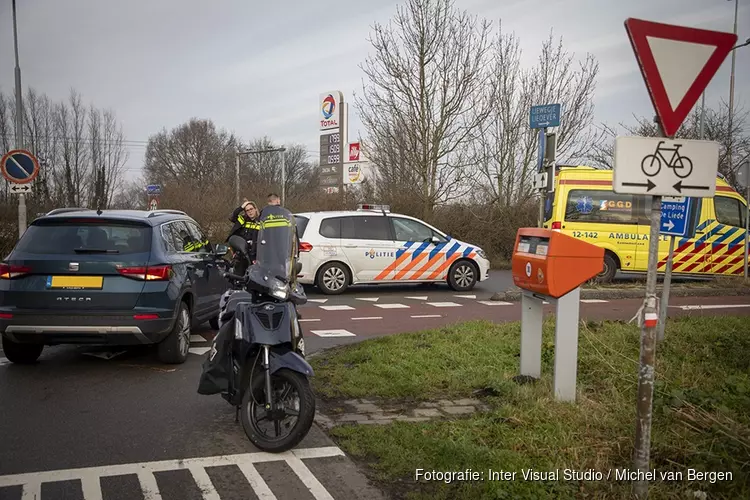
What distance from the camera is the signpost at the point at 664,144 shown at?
3.39 m

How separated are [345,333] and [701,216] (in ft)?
34.2

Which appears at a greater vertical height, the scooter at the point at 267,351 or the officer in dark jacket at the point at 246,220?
the officer in dark jacket at the point at 246,220

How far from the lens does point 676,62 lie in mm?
3404

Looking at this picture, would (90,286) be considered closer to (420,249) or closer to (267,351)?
(267,351)

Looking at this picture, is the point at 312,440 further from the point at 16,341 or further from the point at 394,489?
the point at 16,341

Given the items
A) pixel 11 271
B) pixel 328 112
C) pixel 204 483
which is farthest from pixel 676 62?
pixel 328 112

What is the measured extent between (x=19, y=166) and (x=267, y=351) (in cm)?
1241

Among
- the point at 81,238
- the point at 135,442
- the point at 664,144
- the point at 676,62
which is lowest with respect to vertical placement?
the point at 135,442

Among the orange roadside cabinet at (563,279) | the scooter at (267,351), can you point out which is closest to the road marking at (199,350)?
the scooter at (267,351)

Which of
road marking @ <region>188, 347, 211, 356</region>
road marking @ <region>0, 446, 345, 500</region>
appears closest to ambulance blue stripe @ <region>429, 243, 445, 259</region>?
road marking @ <region>188, 347, 211, 356</region>

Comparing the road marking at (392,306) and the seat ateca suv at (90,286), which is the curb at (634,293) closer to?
the road marking at (392,306)

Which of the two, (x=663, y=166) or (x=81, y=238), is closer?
(x=663, y=166)

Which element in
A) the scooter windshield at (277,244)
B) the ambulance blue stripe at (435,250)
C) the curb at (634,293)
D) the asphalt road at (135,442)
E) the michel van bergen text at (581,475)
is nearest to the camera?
the michel van bergen text at (581,475)

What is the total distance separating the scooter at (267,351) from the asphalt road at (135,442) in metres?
0.24
